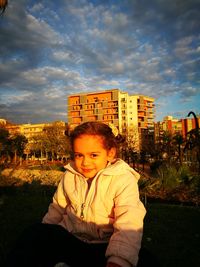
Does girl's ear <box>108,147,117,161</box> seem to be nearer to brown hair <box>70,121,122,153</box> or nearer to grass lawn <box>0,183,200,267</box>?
brown hair <box>70,121,122,153</box>

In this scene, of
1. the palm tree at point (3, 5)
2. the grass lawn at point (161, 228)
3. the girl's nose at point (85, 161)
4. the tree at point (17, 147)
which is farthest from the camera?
the tree at point (17, 147)

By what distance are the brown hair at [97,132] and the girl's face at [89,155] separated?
0.10ft

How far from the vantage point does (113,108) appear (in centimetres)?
8625

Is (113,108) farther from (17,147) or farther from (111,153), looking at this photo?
(111,153)

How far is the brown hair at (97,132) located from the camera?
232 centimetres

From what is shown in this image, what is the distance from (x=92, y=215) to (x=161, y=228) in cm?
241

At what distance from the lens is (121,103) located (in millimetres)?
85250

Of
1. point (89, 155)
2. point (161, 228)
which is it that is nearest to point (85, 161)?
point (89, 155)

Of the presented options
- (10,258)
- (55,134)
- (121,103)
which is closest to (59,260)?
(10,258)

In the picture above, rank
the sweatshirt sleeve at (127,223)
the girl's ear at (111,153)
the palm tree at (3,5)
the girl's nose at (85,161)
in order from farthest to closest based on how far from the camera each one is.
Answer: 1. the palm tree at (3,5)
2. the girl's ear at (111,153)
3. the girl's nose at (85,161)
4. the sweatshirt sleeve at (127,223)

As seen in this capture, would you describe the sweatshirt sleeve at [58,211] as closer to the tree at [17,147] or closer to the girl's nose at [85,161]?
the girl's nose at [85,161]

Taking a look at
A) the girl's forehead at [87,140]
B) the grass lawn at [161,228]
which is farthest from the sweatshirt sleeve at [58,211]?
the grass lawn at [161,228]

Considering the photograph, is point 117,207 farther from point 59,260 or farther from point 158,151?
point 158,151

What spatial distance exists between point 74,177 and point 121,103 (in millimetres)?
83521
